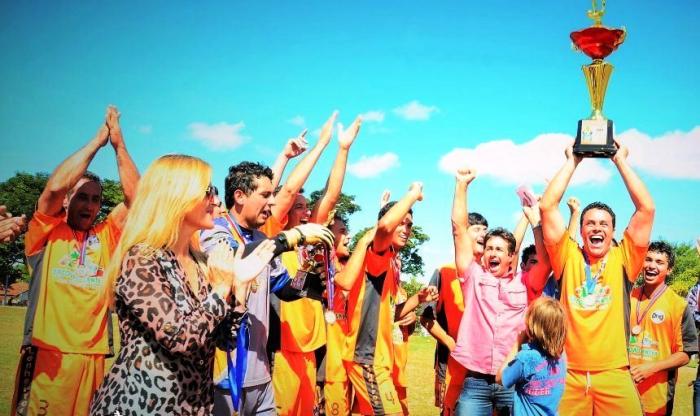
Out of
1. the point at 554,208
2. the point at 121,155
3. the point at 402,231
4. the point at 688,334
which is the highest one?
the point at 121,155

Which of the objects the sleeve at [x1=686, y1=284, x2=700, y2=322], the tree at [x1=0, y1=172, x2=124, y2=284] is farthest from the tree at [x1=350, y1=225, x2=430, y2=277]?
the sleeve at [x1=686, y1=284, x2=700, y2=322]

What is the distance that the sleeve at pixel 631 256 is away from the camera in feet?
18.0

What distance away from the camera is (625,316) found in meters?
5.46

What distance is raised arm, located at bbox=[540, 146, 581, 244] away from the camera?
18.1 feet

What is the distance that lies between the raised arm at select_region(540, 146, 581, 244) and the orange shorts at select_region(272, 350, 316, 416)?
276 cm

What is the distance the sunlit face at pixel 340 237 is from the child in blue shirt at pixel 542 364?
3184 mm

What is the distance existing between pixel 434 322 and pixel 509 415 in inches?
66.5

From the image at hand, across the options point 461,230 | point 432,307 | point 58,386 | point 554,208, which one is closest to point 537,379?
point 554,208

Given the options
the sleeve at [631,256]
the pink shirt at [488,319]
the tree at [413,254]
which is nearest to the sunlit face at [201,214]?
the pink shirt at [488,319]

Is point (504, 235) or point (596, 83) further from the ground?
point (596, 83)

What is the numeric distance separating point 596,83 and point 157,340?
5080mm

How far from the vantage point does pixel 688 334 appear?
735cm

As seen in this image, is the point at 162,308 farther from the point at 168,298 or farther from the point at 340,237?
the point at 340,237

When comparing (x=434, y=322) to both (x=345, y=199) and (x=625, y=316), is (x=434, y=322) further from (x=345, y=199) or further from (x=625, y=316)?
(x=345, y=199)
